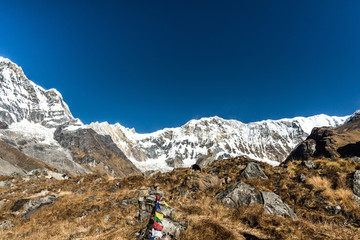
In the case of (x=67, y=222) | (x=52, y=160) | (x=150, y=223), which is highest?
(x=52, y=160)

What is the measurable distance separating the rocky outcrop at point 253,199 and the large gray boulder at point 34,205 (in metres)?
12.8

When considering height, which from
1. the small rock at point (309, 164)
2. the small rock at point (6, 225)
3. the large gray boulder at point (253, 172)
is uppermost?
the small rock at point (309, 164)

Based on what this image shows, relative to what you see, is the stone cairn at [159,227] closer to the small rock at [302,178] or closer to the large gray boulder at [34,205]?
the small rock at [302,178]

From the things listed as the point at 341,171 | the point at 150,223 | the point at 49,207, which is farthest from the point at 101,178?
the point at 341,171

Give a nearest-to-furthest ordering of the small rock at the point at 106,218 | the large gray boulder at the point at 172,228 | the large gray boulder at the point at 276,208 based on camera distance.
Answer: the large gray boulder at the point at 172,228, the large gray boulder at the point at 276,208, the small rock at the point at 106,218

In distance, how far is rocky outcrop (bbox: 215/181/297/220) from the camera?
367 inches

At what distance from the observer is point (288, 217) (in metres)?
8.89

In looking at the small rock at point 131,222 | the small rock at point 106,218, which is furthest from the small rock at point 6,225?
the small rock at point 131,222

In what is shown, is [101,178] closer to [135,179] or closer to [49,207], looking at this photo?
[135,179]

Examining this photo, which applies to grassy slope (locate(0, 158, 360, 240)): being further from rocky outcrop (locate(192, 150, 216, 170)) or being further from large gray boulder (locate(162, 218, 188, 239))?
rocky outcrop (locate(192, 150, 216, 170))

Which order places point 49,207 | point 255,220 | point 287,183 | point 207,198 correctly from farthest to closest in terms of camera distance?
1. point 49,207
2. point 287,183
3. point 207,198
4. point 255,220

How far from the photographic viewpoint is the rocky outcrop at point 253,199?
931cm

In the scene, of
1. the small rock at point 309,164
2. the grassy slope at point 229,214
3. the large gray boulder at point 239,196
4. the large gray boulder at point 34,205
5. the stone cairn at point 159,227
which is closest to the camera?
the stone cairn at point 159,227

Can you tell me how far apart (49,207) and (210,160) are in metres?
14.9
